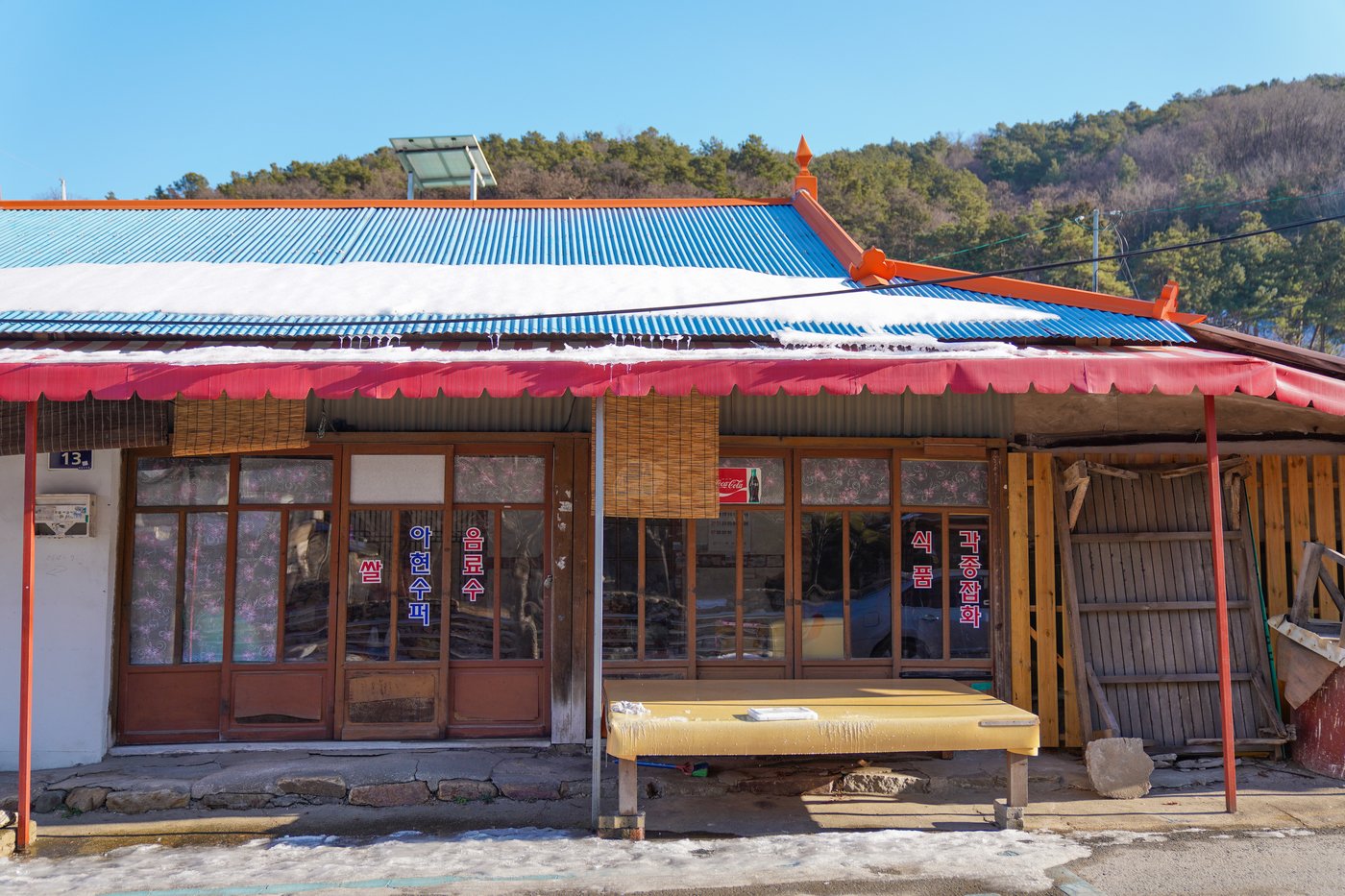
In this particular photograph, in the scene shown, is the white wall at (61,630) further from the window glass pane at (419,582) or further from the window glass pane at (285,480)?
the window glass pane at (419,582)

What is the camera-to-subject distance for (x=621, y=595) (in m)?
8.13

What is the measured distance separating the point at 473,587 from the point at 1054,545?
15.9ft

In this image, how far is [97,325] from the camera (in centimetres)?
722

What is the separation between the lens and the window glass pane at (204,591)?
316 inches

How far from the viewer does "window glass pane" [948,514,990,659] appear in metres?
8.23

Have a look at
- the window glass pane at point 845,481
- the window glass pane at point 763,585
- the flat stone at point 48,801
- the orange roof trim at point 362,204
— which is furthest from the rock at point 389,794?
the orange roof trim at point 362,204

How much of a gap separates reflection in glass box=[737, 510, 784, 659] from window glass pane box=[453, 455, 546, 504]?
5.85ft

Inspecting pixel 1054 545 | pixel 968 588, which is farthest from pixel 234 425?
pixel 1054 545

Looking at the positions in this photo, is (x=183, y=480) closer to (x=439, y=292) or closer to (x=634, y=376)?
(x=439, y=292)

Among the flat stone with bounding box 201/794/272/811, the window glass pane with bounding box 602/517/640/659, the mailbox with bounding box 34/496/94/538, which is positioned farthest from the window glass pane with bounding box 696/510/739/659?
the mailbox with bounding box 34/496/94/538

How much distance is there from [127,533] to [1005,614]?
724 cm

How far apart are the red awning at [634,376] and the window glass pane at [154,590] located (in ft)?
6.95

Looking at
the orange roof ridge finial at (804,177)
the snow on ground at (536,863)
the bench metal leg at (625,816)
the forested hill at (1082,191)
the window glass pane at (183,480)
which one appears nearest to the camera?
the snow on ground at (536,863)

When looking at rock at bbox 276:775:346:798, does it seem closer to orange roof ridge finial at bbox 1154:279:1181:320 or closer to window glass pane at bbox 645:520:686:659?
window glass pane at bbox 645:520:686:659
